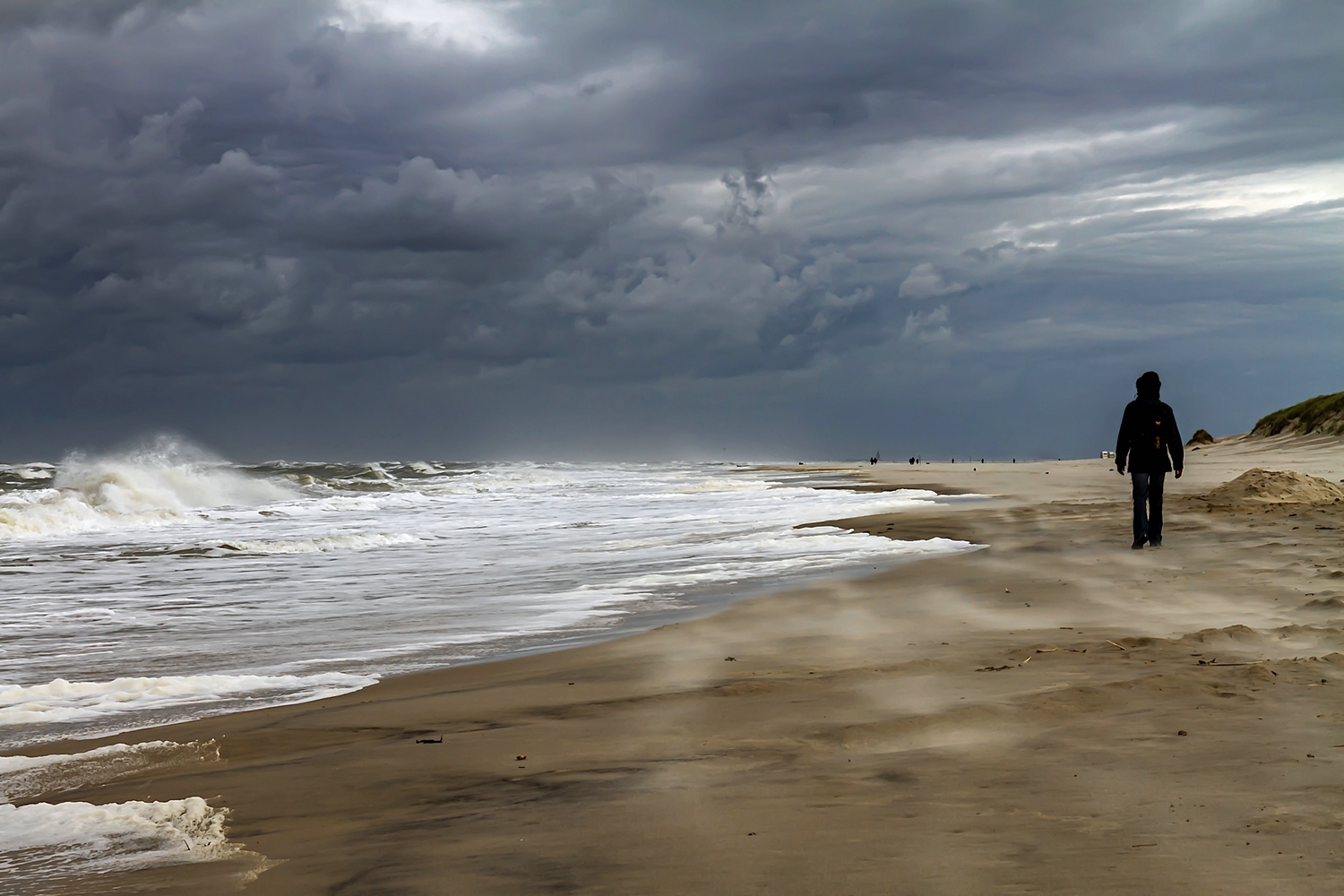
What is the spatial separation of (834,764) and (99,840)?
2.82 m

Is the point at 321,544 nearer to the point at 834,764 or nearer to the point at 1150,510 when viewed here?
the point at 1150,510

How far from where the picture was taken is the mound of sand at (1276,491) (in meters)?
16.1

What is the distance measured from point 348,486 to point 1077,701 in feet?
148

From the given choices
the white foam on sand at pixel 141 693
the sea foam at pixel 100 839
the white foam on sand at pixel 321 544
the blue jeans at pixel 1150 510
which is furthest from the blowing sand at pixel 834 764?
the white foam on sand at pixel 321 544

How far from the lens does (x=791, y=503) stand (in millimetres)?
26641

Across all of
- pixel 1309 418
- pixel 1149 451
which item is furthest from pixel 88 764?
pixel 1309 418

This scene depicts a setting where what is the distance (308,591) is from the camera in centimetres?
1223

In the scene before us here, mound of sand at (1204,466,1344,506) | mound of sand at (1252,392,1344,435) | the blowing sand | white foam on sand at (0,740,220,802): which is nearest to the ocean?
white foam on sand at (0,740,220,802)

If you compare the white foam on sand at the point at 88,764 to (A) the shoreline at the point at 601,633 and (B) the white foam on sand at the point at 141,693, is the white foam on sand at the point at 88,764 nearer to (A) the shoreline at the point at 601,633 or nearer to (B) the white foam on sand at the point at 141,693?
(A) the shoreline at the point at 601,633

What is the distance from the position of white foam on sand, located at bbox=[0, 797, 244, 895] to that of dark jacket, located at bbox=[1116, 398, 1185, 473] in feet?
38.1

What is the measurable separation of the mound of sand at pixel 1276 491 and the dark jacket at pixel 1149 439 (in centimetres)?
412

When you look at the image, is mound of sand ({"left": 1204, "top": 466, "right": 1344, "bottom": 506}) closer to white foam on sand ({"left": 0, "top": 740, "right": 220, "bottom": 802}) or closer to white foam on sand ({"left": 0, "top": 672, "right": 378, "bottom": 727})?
white foam on sand ({"left": 0, "top": 672, "right": 378, "bottom": 727})

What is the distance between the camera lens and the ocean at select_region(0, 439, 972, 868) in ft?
21.6

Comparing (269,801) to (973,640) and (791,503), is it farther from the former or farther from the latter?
(791,503)
